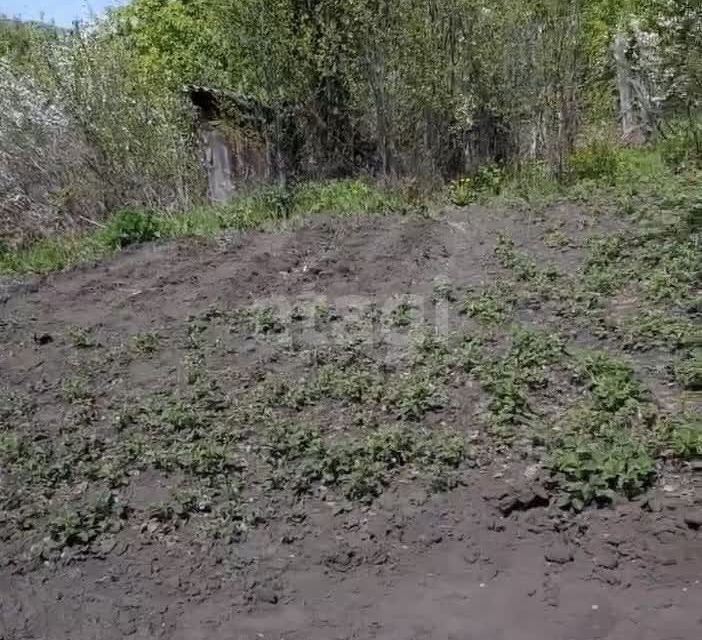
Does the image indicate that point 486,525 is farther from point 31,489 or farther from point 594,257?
point 594,257

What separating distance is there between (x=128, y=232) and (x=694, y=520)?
5836 mm

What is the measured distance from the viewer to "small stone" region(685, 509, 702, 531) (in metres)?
3.49

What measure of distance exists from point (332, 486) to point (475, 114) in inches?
258

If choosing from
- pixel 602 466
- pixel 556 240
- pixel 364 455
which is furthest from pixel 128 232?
pixel 602 466

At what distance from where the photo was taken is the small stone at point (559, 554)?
11.3ft

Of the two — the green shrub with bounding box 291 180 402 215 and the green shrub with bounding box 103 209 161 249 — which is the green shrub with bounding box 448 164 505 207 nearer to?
the green shrub with bounding box 291 180 402 215

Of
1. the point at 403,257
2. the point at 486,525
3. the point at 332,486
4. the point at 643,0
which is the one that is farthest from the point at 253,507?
the point at 643,0

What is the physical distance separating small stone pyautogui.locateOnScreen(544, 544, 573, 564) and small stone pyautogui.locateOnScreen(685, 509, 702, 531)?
461 mm

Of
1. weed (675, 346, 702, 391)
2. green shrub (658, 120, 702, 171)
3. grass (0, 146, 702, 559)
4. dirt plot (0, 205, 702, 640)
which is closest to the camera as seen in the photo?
dirt plot (0, 205, 702, 640)

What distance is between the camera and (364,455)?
4.17 m

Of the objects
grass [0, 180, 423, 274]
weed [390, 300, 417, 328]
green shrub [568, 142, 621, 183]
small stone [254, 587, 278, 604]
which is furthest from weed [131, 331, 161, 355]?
green shrub [568, 142, 621, 183]

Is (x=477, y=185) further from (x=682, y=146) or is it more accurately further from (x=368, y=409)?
(x=368, y=409)

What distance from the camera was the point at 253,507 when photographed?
394 centimetres

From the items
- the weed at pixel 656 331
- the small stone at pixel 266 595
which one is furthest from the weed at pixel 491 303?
the small stone at pixel 266 595
